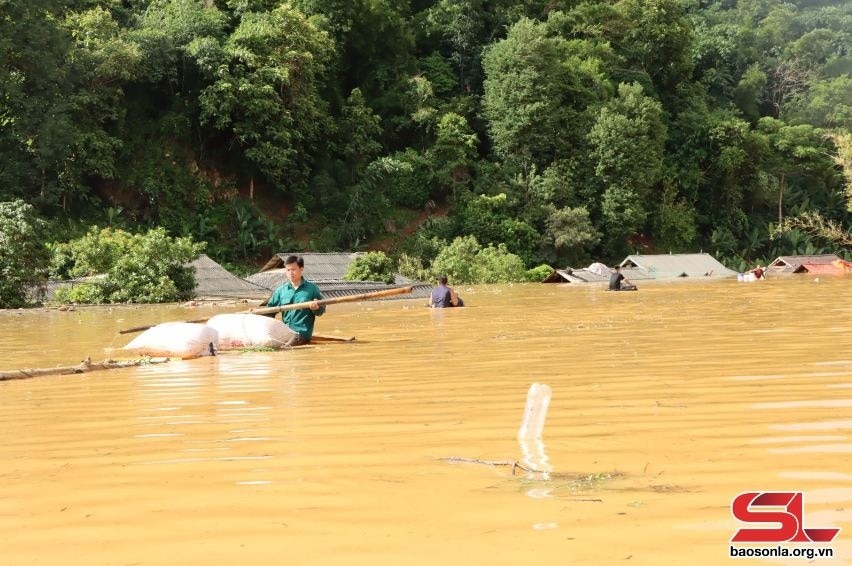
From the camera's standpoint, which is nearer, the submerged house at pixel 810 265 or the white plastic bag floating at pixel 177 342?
the white plastic bag floating at pixel 177 342

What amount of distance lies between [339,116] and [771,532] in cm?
3584

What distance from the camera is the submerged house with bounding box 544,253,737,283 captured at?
31641mm

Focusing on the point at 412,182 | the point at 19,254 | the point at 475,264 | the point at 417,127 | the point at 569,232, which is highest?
the point at 417,127

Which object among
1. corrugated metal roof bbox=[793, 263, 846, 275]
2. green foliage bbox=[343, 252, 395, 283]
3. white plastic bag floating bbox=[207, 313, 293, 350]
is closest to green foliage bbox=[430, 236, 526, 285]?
green foliage bbox=[343, 252, 395, 283]

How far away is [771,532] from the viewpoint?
2771mm

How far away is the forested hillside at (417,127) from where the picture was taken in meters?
31.0

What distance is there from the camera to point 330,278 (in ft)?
82.1

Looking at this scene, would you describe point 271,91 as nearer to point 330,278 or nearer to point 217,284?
point 330,278

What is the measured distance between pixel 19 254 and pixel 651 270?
71.0 ft

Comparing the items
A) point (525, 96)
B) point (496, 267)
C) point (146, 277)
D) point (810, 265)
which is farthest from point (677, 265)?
point (146, 277)

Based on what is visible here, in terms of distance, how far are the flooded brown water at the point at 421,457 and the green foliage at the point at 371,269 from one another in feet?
54.6

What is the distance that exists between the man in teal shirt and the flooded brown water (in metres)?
1.72

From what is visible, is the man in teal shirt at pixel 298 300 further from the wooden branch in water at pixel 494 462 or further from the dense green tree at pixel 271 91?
the dense green tree at pixel 271 91

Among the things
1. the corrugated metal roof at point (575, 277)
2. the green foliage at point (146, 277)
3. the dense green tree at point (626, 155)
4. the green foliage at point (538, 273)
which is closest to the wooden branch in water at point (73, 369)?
the green foliage at point (146, 277)
